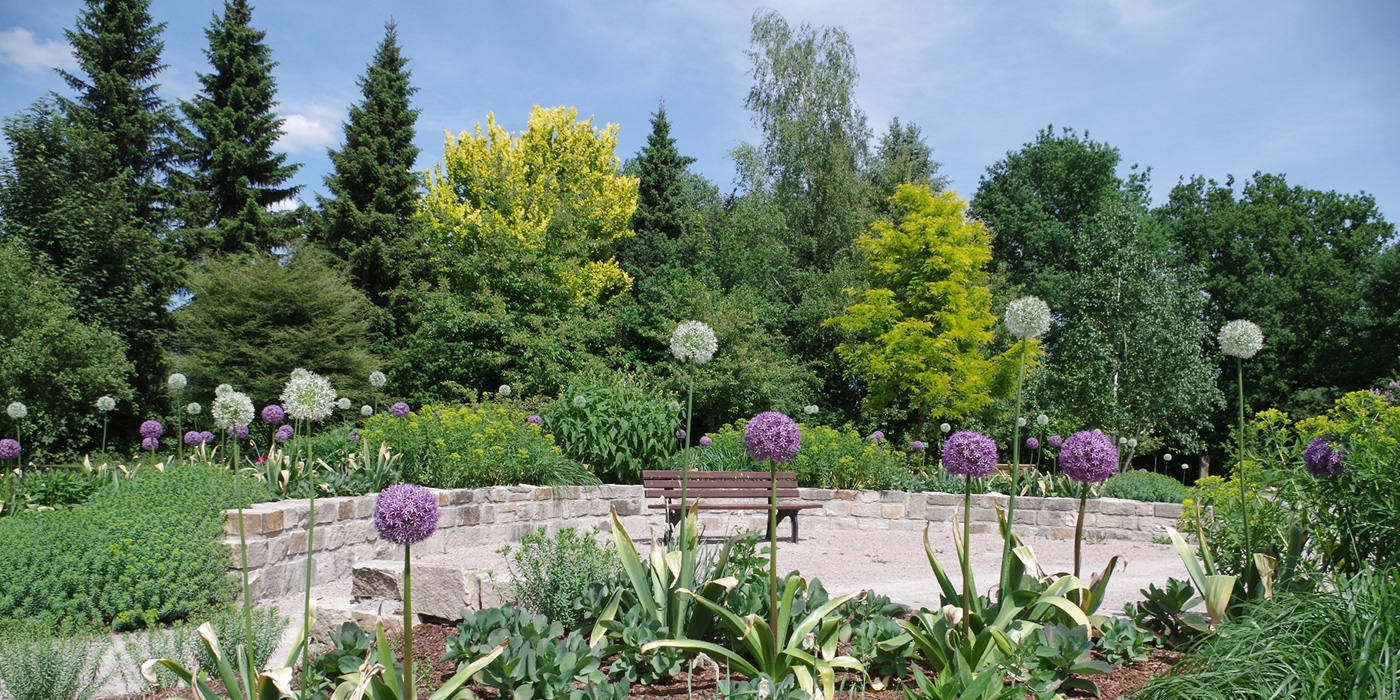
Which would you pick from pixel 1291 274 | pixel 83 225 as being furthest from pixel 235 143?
pixel 1291 274

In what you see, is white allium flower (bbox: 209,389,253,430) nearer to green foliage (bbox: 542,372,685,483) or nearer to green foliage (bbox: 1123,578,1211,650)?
green foliage (bbox: 1123,578,1211,650)

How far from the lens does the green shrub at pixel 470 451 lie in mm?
8023

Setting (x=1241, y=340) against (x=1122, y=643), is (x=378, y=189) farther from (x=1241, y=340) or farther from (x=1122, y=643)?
(x=1122, y=643)

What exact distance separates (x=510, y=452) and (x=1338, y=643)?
6.97 meters

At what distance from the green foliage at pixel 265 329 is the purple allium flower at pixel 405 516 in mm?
13997

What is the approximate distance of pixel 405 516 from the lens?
240 cm

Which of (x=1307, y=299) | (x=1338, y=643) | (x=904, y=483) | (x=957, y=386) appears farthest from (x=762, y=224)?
(x=1338, y=643)

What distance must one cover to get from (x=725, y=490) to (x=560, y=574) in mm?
5234

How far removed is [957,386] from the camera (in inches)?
639

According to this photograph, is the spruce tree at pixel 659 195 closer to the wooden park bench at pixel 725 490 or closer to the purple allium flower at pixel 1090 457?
the wooden park bench at pixel 725 490

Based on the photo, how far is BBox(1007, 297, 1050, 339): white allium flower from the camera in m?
3.37

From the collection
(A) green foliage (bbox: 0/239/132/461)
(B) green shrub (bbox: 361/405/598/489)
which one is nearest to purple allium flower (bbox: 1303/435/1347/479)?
(B) green shrub (bbox: 361/405/598/489)

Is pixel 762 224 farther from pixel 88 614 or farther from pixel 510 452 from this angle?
pixel 88 614

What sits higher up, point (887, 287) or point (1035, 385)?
point (887, 287)
